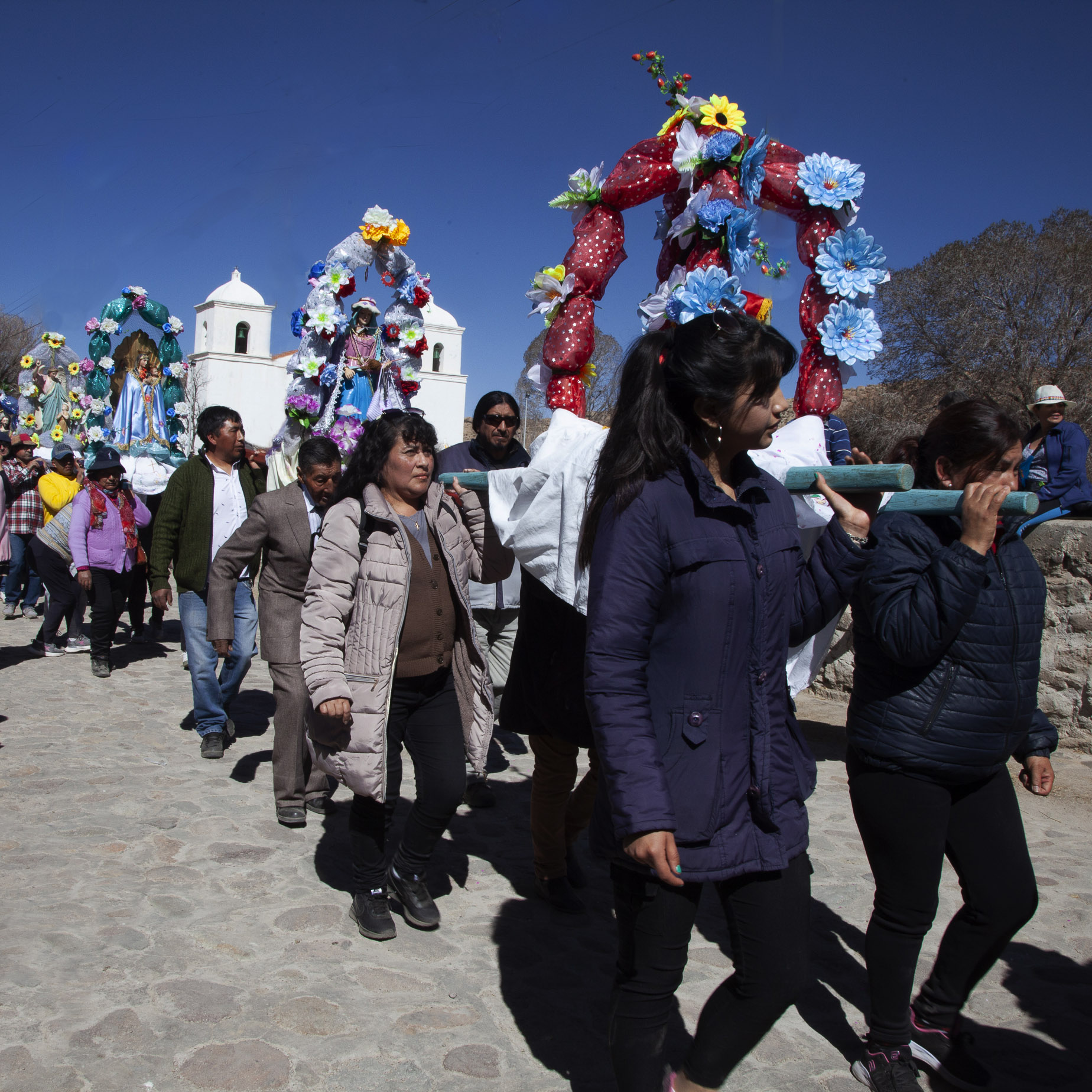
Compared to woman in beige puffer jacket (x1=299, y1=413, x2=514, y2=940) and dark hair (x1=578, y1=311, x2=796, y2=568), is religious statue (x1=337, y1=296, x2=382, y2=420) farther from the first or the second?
dark hair (x1=578, y1=311, x2=796, y2=568)

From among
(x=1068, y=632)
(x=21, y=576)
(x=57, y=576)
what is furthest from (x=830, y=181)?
(x=21, y=576)

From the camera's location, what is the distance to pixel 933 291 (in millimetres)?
26297

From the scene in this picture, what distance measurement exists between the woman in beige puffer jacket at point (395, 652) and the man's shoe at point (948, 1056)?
1.76 metres

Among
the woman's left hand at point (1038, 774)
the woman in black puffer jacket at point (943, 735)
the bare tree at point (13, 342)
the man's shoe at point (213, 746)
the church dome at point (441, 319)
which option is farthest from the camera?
the church dome at point (441, 319)

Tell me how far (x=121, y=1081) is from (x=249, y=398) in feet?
204

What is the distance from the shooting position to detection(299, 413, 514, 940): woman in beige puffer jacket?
3504 millimetres

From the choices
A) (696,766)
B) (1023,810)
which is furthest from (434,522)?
(1023,810)

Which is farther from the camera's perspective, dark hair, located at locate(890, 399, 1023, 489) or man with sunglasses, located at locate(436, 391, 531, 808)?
man with sunglasses, located at locate(436, 391, 531, 808)

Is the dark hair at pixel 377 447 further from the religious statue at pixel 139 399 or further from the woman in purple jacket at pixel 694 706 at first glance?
the religious statue at pixel 139 399

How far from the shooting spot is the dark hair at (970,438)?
8.69 feet

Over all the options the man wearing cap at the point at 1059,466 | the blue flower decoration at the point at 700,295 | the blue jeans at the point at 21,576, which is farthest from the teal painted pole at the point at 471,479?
the blue jeans at the point at 21,576

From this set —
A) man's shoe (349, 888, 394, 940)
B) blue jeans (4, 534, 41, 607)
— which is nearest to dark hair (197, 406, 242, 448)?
man's shoe (349, 888, 394, 940)

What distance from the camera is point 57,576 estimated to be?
9352 mm

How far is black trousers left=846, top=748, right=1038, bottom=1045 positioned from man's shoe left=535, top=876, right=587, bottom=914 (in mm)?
1495
